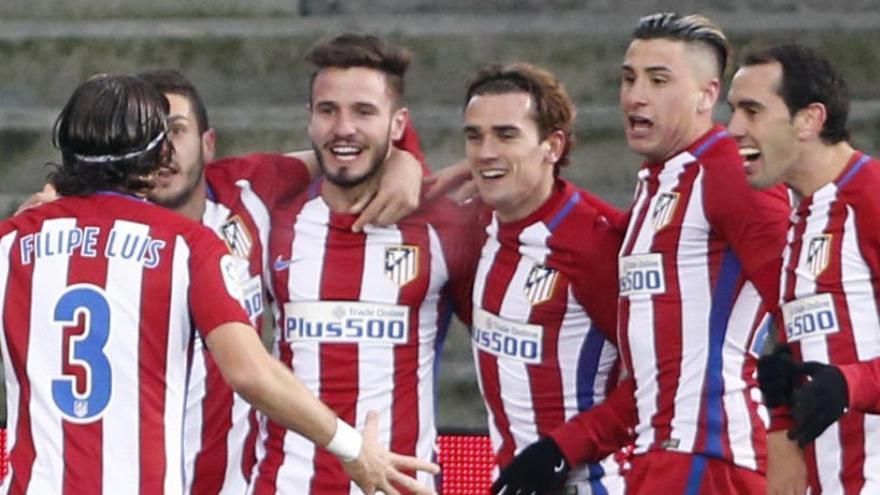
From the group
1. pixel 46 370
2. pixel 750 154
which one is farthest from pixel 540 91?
pixel 46 370

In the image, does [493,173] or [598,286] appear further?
[493,173]

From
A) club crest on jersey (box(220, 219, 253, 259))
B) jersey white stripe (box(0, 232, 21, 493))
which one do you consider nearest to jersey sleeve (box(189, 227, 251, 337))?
jersey white stripe (box(0, 232, 21, 493))

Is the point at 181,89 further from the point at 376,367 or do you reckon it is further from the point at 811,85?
the point at 811,85

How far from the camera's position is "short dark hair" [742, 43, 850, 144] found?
5.47 m

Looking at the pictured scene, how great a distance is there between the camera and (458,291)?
6.03 metres

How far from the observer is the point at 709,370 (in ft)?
18.3

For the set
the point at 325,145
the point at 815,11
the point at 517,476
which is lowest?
the point at 517,476

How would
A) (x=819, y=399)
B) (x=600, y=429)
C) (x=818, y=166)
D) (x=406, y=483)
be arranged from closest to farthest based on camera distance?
(x=406, y=483), (x=819, y=399), (x=818, y=166), (x=600, y=429)

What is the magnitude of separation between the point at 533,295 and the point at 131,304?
1.51 meters

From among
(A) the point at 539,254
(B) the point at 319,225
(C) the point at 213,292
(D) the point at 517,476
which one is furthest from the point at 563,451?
(C) the point at 213,292

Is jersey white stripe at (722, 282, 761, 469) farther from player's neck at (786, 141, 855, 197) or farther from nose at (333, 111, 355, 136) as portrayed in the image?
nose at (333, 111, 355, 136)

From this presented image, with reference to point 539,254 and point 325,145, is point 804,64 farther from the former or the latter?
point 325,145

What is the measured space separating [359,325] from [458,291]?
13.1 inches

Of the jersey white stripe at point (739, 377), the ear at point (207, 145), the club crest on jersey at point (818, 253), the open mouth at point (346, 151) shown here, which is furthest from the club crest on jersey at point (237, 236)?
the club crest on jersey at point (818, 253)
